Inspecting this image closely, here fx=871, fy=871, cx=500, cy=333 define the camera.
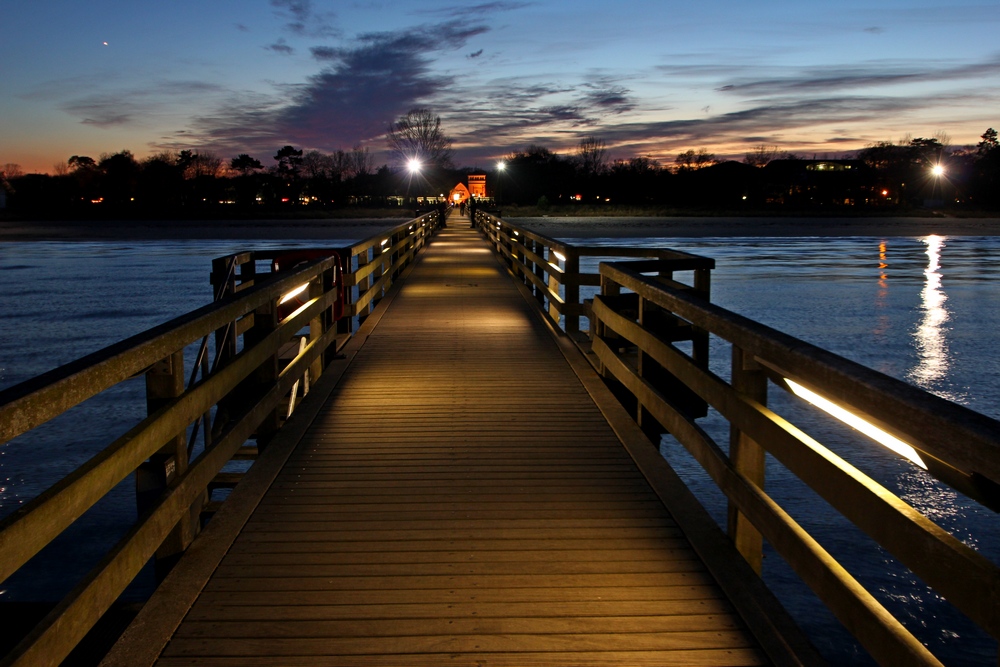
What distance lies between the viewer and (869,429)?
94.3 inches

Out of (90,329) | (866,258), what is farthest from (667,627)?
(866,258)

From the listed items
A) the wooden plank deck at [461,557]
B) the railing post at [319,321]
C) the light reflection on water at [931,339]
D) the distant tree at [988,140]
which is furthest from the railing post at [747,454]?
the distant tree at [988,140]

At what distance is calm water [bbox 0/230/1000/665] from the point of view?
5.40 metres

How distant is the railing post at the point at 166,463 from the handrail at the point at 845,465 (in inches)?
85.6

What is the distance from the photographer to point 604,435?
18.0 ft

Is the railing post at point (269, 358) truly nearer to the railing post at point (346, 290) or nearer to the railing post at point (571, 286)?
the railing post at point (346, 290)

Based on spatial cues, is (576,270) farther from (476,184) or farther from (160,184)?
(160,184)

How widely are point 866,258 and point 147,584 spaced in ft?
100

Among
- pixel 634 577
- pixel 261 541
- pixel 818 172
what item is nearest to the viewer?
pixel 634 577

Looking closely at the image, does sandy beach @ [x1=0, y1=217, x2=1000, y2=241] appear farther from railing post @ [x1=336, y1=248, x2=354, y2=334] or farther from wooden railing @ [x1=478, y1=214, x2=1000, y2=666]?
wooden railing @ [x1=478, y1=214, x2=1000, y2=666]

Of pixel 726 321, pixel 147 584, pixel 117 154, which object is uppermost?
pixel 117 154

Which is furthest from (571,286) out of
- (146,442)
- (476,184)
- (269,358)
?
(476,184)

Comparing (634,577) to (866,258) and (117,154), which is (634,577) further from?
(117,154)

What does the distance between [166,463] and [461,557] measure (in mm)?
1262
